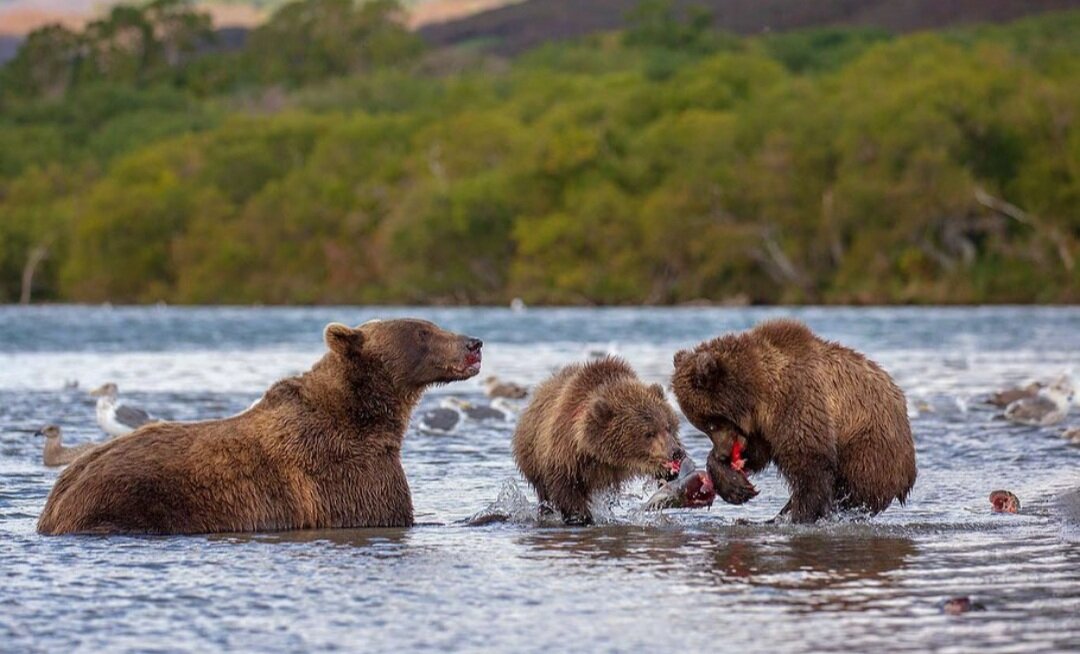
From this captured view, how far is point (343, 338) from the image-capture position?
1045 centimetres

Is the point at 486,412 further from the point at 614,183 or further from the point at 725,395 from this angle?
the point at 614,183

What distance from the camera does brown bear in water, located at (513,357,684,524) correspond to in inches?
422

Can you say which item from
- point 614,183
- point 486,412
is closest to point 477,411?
point 486,412

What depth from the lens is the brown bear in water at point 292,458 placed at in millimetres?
9938

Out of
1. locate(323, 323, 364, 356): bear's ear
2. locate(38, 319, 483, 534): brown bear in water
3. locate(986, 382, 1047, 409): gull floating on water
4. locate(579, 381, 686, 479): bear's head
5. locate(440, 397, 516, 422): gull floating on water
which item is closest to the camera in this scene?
locate(38, 319, 483, 534): brown bear in water

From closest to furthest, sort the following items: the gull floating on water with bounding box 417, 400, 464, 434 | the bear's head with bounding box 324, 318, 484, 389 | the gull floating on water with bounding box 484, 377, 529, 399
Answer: the bear's head with bounding box 324, 318, 484, 389 < the gull floating on water with bounding box 417, 400, 464, 434 < the gull floating on water with bounding box 484, 377, 529, 399

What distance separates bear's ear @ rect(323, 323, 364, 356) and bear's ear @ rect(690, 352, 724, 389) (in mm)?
1934

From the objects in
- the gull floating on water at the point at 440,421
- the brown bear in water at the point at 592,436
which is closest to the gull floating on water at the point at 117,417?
the gull floating on water at the point at 440,421

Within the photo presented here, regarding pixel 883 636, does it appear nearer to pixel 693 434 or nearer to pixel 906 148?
pixel 693 434

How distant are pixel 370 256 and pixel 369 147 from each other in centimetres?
1284

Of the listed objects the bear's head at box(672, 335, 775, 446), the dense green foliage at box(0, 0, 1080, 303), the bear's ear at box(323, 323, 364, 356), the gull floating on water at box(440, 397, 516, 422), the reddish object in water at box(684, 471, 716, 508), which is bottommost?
the gull floating on water at box(440, 397, 516, 422)

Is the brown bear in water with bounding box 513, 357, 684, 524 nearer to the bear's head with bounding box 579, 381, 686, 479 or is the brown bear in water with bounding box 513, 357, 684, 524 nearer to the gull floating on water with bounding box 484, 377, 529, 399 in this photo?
the bear's head with bounding box 579, 381, 686, 479

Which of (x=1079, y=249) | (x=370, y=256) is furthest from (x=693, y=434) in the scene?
(x=370, y=256)

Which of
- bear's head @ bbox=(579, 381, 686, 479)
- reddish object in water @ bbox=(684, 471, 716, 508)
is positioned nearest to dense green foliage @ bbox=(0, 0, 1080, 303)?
reddish object in water @ bbox=(684, 471, 716, 508)
